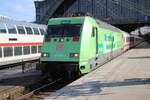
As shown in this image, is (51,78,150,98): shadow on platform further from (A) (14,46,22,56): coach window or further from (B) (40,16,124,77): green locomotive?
(A) (14,46,22,56): coach window

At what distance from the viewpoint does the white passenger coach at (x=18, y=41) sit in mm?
16859

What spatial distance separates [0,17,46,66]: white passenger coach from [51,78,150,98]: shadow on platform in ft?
24.9

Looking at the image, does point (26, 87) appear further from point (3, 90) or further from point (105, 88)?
point (105, 88)

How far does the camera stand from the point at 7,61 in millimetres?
17094

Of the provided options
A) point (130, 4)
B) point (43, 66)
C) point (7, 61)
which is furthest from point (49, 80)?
point (130, 4)

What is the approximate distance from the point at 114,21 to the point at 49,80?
52.0 m

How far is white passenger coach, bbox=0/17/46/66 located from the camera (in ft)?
55.3

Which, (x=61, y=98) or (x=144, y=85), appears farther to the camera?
(x=144, y=85)

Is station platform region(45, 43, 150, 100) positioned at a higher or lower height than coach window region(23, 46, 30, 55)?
lower

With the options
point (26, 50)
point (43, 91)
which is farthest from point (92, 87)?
point (26, 50)

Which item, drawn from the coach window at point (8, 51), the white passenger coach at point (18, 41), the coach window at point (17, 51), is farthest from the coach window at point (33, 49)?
the coach window at point (8, 51)

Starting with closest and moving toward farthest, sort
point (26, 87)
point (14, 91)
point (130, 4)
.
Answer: point (14, 91)
point (26, 87)
point (130, 4)

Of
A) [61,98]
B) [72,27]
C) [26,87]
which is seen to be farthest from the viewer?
[72,27]

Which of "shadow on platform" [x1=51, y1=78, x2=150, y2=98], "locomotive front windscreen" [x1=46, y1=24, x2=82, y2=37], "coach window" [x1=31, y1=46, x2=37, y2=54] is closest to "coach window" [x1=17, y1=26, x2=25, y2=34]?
"coach window" [x1=31, y1=46, x2=37, y2=54]
